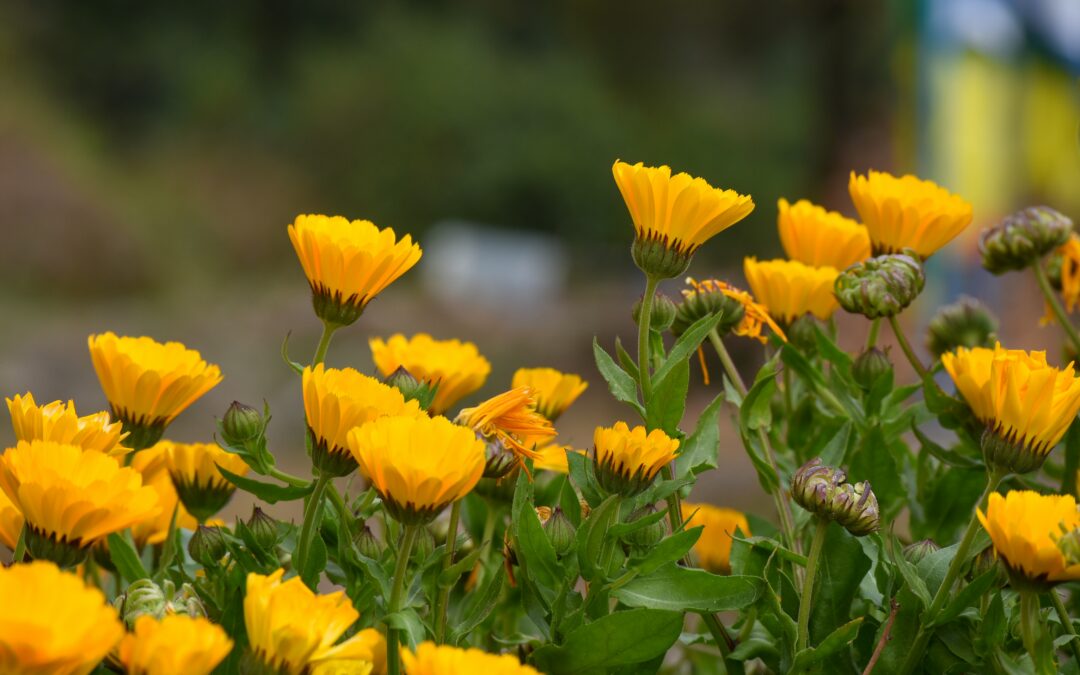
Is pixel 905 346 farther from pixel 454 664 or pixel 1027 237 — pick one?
pixel 454 664

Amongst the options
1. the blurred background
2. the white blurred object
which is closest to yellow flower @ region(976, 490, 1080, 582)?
the blurred background

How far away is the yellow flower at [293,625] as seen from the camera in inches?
15.6

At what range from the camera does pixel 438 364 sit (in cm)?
64

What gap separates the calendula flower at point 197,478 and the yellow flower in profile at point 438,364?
0.09m

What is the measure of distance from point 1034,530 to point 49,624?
34 centimetres

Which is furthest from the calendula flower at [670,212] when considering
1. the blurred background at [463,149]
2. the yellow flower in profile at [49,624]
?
the blurred background at [463,149]

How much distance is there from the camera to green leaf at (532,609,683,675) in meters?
0.49

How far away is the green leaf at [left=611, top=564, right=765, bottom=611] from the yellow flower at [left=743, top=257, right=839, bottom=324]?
20 cm

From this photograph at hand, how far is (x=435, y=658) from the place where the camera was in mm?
366

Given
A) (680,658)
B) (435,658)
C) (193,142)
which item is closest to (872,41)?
(680,658)

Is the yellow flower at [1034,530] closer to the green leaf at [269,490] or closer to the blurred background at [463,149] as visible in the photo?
the green leaf at [269,490]

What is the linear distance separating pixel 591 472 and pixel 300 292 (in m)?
6.44

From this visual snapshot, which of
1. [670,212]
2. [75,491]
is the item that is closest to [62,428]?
[75,491]

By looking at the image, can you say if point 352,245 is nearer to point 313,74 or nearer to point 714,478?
point 714,478
